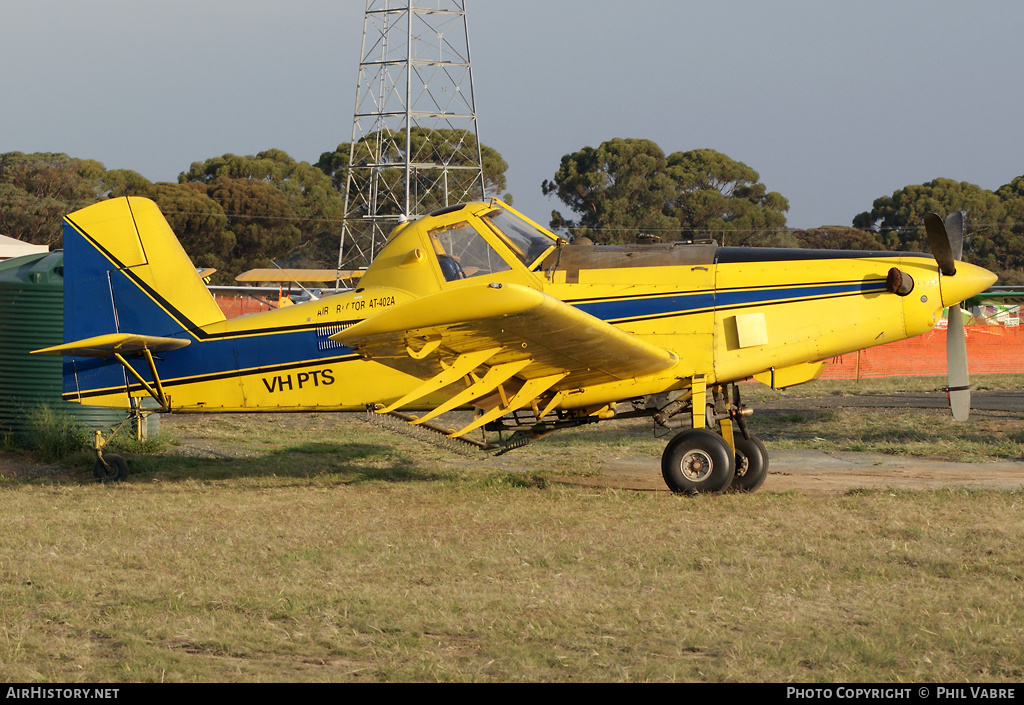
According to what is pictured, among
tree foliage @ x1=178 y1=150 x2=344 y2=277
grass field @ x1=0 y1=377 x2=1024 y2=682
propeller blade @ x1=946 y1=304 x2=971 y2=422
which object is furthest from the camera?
tree foliage @ x1=178 y1=150 x2=344 y2=277

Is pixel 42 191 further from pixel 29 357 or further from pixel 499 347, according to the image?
pixel 499 347

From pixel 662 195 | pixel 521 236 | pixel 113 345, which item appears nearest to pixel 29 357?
pixel 113 345

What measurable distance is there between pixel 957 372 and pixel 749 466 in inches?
88.4

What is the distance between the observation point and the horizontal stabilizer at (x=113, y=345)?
8.95 m

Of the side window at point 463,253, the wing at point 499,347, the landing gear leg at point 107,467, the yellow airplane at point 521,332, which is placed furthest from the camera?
the landing gear leg at point 107,467

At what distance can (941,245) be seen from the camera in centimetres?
815

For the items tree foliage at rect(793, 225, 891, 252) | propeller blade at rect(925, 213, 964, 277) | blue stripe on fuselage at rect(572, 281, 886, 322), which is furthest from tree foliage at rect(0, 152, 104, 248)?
propeller blade at rect(925, 213, 964, 277)

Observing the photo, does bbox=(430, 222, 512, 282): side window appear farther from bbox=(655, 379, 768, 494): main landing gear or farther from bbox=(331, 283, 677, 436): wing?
bbox=(655, 379, 768, 494): main landing gear

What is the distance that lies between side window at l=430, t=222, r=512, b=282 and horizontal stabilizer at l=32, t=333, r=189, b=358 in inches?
107

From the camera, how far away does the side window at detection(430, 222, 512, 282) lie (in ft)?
28.5

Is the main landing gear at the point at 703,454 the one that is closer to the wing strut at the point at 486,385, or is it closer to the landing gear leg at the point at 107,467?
the wing strut at the point at 486,385

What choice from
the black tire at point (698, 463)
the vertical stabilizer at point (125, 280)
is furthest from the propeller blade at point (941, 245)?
the vertical stabilizer at point (125, 280)

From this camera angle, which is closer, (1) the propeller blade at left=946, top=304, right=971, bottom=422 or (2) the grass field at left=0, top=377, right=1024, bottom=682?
(2) the grass field at left=0, top=377, right=1024, bottom=682

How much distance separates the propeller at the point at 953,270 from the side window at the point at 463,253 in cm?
363
